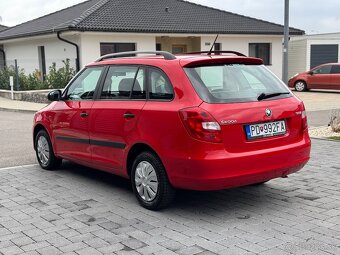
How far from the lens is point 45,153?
740cm

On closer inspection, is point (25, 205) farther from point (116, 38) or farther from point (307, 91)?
point (307, 91)

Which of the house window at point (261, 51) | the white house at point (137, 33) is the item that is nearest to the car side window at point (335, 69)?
the white house at point (137, 33)

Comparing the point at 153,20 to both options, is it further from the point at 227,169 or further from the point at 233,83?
the point at 227,169

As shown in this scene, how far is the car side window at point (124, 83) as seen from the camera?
5520mm

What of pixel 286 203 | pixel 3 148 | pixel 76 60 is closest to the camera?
pixel 286 203

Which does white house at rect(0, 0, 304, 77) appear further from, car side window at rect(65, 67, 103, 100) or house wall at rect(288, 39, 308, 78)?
car side window at rect(65, 67, 103, 100)

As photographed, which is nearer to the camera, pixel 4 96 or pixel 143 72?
pixel 143 72

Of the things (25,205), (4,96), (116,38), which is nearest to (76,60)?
(116,38)

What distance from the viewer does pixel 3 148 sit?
31.2 ft

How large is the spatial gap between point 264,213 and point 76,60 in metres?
18.7

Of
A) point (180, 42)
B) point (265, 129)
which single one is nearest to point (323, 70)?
point (180, 42)

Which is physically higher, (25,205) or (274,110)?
(274,110)

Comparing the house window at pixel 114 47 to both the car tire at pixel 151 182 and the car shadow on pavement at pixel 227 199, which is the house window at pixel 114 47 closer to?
the car shadow on pavement at pixel 227 199

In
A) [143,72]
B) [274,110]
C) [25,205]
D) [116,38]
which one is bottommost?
[25,205]
